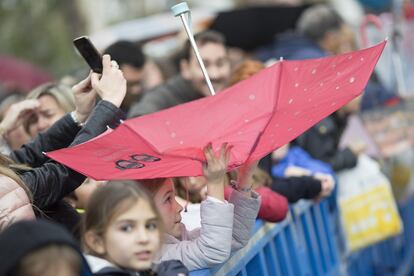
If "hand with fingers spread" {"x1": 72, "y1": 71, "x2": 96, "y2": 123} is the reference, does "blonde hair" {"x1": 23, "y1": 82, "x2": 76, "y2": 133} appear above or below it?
below

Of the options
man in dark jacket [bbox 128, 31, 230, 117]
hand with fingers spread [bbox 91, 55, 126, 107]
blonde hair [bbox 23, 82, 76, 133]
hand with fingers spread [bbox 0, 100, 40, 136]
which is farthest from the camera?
man in dark jacket [bbox 128, 31, 230, 117]

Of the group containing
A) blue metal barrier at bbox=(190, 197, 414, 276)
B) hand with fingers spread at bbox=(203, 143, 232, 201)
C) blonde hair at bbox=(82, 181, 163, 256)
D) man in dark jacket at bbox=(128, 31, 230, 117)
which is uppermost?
blonde hair at bbox=(82, 181, 163, 256)

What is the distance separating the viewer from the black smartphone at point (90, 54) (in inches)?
211

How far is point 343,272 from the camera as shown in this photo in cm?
827

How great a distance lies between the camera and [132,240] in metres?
4.31

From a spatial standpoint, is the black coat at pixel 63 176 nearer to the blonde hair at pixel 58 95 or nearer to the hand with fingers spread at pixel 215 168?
the hand with fingers spread at pixel 215 168

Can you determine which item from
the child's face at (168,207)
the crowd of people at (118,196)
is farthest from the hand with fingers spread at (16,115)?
the child's face at (168,207)

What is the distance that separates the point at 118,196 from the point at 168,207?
778 millimetres

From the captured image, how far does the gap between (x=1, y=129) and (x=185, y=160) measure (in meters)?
1.85

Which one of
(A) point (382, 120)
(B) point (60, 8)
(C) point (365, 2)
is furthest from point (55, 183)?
(B) point (60, 8)

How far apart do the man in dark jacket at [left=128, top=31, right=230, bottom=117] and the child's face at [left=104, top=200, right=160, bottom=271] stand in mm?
3937

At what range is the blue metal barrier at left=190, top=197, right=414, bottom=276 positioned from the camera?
6066 mm

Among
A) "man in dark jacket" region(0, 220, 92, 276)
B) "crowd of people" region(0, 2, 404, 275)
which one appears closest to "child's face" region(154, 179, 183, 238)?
"crowd of people" region(0, 2, 404, 275)

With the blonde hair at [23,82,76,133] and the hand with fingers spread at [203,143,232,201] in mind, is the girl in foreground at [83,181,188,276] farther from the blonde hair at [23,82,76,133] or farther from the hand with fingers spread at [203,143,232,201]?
the blonde hair at [23,82,76,133]
